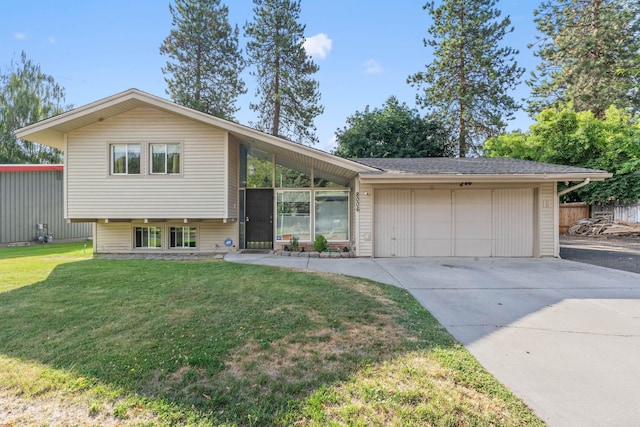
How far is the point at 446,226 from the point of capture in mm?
8883

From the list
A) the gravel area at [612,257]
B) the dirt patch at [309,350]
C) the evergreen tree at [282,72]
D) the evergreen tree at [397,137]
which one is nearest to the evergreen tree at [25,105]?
the evergreen tree at [282,72]

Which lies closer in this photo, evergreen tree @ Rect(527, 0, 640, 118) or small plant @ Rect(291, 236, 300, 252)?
small plant @ Rect(291, 236, 300, 252)

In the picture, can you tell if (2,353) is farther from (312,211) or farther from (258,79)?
(258,79)

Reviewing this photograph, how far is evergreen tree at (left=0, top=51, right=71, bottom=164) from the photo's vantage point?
22.5m

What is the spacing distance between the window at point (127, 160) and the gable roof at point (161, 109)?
968 millimetres

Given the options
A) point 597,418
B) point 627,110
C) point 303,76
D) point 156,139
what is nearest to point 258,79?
point 303,76

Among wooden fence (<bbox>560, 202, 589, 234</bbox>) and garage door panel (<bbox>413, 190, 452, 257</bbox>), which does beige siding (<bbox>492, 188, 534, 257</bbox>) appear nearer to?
garage door panel (<bbox>413, 190, 452, 257</bbox>)

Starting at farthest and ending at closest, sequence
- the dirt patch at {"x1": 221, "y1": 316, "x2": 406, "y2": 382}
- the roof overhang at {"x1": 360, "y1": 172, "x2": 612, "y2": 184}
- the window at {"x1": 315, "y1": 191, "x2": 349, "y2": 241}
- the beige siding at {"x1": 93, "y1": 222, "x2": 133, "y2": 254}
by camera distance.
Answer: the window at {"x1": 315, "y1": 191, "x2": 349, "y2": 241} < the beige siding at {"x1": 93, "y1": 222, "x2": 133, "y2": 254} < the roof overhang at {"x1": 360, "y1": 172, "x2": 612, "y2": 184} < the dirt patch at {"x1": 221, "y1": 316, "x2": 406, "y2": 382}

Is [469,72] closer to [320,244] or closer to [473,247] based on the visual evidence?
[473,247]

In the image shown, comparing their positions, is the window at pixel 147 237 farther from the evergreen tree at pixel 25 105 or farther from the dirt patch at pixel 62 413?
the evergreen tree at pixel 25 105

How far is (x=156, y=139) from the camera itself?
894 centimetres

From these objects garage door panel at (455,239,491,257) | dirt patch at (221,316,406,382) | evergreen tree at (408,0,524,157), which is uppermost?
evergreen tree at (408,0,524,157)

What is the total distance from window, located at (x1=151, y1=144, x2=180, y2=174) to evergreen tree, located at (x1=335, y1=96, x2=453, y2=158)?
11987 mm

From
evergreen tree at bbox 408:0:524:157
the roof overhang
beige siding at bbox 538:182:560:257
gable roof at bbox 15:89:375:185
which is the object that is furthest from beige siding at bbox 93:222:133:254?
evergreen tree at bbox 408:0:524:157
